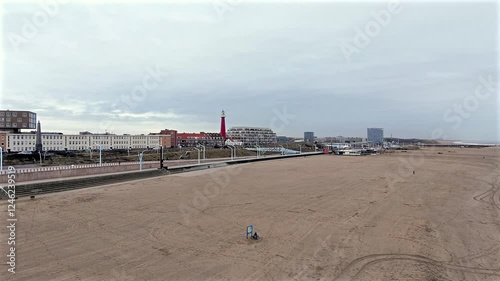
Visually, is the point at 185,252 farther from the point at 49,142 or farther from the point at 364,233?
the point at 49,142

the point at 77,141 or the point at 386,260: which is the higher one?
the point at 77,141

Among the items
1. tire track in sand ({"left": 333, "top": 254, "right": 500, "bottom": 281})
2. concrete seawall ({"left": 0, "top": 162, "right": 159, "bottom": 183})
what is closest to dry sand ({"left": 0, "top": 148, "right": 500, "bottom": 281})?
tire track in sand ({"left": 333, "top": 254, "right": 500, "bottom": 281})

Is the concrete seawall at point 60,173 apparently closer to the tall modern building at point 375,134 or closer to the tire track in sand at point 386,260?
the tire track in sand at point 386,260

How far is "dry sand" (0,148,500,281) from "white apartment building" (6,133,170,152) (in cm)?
4647

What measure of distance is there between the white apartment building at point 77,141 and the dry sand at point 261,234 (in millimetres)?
46467

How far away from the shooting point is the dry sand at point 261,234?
6.10 meters

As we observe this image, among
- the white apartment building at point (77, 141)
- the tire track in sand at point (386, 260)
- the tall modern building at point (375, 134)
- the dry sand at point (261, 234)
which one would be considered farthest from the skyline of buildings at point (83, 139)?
the tall modern building at point (375, 134)

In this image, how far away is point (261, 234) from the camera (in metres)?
8.35

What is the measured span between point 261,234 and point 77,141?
6424 centimetres

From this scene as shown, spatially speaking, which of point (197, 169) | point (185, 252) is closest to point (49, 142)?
point (197, 169)

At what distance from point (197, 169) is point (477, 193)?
2171 cm

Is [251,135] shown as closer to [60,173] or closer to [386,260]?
[60,173]
